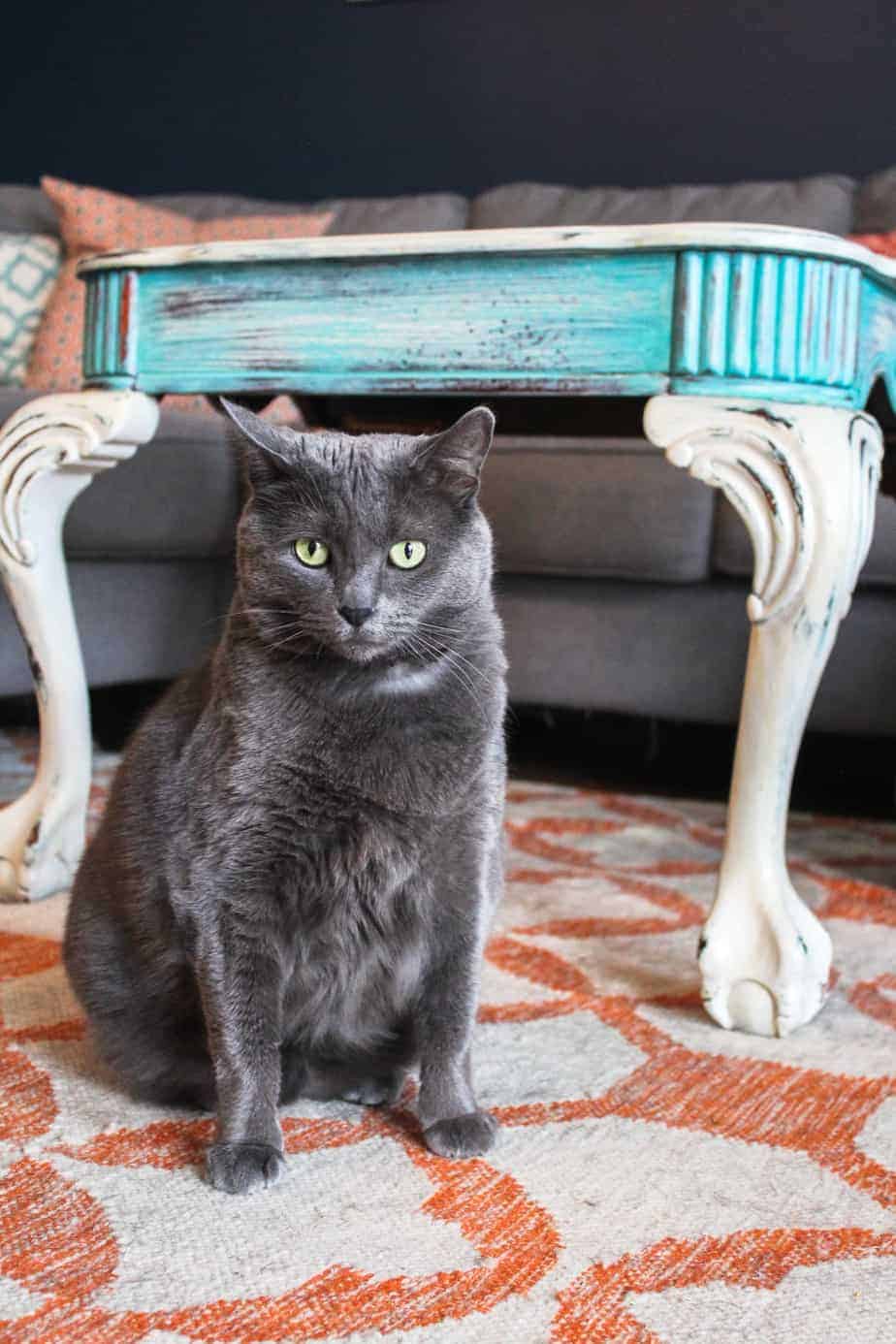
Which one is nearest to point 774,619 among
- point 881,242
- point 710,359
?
point 710,359

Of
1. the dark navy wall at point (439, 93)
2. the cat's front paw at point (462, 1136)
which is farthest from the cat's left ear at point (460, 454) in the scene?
the dark navy wall at point (439, 93)

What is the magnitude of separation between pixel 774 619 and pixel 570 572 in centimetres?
106

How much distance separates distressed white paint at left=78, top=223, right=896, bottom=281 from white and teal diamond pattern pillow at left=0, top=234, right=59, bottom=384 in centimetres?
184

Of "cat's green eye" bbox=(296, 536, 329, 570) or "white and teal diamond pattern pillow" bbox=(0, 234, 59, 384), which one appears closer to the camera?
"cat's green eye" bbox=(296, 536, 329, 570)

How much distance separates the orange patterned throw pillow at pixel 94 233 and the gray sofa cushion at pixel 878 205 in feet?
3.89

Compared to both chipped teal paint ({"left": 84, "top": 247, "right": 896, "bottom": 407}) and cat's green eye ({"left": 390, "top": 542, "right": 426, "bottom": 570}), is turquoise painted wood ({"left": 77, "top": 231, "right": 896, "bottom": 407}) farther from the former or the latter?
cat's green eye ({"left": 390, "top": 542, "right": 426, "bottom": 570})

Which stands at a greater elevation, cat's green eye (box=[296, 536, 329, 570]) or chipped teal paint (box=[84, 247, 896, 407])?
chipped teal paint (box=[84, 247, 896, 407])

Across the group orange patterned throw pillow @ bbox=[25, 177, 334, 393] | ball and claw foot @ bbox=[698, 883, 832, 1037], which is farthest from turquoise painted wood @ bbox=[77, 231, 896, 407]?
orange patterned throw pillow @ bbox=[25, 177, 334, 393]

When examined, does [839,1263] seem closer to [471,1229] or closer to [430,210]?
[471,1229]

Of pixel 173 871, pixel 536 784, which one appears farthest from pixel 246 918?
pixel 536 784

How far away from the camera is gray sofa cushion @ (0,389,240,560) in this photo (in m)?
2.23

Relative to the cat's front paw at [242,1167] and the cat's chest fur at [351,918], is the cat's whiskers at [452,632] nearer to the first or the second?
the cat's chest fur at [351,918]

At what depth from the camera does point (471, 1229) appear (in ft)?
3.01

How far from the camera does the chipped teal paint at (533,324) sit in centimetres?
126
